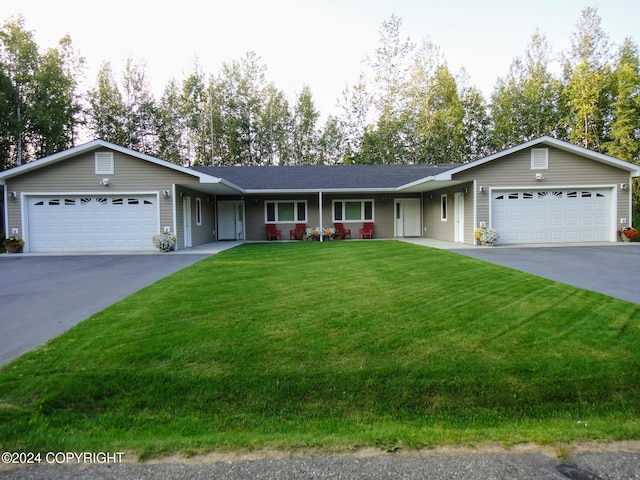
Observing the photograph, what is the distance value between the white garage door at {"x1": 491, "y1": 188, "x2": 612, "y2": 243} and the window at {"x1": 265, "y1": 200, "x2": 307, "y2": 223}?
8895 mm

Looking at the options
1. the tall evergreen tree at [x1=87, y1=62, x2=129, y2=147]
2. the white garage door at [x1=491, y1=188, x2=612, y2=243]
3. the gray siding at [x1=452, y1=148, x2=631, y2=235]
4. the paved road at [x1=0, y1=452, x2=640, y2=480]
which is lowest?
the paved road at [x1=0, y1=452, x2=640, y2=480]

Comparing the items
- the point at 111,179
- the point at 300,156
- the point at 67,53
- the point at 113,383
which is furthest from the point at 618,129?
the point at 67,53

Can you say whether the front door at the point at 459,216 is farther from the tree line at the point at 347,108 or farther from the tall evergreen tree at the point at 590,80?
the tall evergreen tree at the point at 590,80

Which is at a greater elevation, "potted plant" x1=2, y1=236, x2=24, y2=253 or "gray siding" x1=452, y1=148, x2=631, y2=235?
"gray siding" x1=452, y1=148, x2=631, y2=235

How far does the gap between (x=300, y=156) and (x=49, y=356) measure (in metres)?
30.1

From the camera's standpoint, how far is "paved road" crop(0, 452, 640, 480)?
2.14 m

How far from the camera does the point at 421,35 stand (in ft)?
90.6

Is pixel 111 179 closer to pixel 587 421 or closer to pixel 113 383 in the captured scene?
pixel 113 383

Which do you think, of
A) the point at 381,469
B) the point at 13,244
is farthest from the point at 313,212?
the point at 381,469

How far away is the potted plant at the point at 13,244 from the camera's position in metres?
13.4

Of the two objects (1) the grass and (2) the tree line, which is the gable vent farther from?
(2) the tree line

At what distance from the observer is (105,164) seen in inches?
537

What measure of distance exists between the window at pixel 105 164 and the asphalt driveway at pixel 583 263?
12116mm

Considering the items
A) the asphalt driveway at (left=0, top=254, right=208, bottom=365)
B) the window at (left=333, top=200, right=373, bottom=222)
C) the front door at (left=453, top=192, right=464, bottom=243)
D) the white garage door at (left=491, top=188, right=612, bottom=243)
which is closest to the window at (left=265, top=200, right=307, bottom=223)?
the window at (left=333, top=200, right=373, bottom=222)
